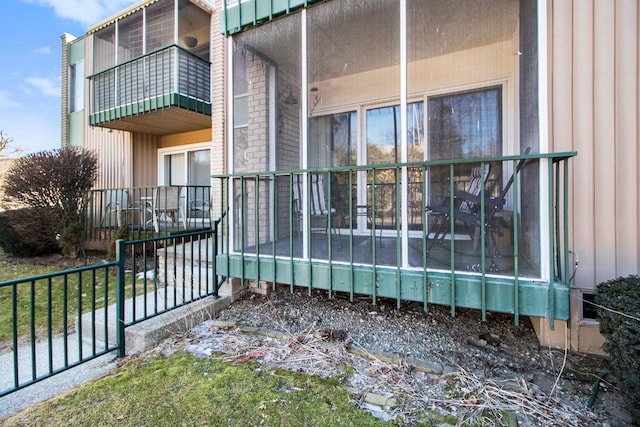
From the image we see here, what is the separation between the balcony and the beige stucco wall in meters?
6.00

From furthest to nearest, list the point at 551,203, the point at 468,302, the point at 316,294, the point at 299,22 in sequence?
the point at 316,294 → the point at 299,22 → the point at 468,302 → the point at 551,203

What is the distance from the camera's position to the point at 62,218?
6.93 meters

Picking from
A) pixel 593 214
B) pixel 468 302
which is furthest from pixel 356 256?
pixel 593 214

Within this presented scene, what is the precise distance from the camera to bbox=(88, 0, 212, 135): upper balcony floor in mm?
6211

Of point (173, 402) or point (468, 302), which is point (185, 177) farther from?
point (468, 302)

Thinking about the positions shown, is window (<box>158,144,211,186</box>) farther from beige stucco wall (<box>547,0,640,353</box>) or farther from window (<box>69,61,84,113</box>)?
beige stucco wall (<box>547,0,640,353</box>)

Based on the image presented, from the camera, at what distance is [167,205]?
6582 mm

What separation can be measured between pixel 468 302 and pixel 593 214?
1403 millimetres

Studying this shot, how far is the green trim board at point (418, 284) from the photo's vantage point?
2.28 meters

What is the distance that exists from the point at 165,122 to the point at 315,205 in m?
5.77

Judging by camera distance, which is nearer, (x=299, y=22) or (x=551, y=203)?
(x=551, y=203)

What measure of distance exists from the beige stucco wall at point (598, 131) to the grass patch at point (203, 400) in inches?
91.8

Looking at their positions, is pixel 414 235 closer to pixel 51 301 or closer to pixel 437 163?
pixel 437 163

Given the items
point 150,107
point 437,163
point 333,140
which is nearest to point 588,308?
point 437,163
